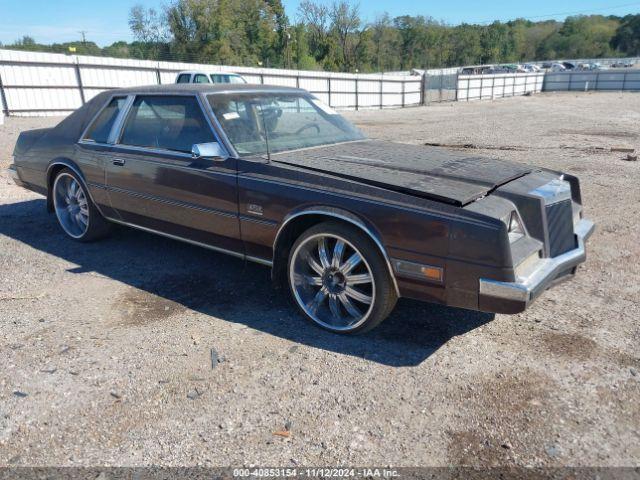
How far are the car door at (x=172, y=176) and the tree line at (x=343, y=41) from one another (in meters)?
25.0

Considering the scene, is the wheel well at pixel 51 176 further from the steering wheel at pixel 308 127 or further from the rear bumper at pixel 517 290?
the rear bumper at pixel 517 290

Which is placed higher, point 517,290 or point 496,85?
point 496,85

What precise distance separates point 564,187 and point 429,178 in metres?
1.04

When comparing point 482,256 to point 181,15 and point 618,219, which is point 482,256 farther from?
point 181,15

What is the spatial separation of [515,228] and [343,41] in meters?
91.5

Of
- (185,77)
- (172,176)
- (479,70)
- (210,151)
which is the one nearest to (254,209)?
(210,151)

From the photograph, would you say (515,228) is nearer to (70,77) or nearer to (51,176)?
(51,176)

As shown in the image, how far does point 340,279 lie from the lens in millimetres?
3395

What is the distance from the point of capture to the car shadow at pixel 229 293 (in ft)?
10.9

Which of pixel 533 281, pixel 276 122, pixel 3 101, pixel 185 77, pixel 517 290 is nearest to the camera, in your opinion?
pixel 517 290

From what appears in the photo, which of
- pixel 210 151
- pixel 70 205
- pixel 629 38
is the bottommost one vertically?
pixel 70 205

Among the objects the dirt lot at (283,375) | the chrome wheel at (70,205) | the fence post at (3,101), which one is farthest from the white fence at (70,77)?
the dirt lot at (283,375)

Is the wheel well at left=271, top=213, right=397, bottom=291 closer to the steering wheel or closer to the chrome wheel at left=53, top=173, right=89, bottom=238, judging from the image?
the steering wheel

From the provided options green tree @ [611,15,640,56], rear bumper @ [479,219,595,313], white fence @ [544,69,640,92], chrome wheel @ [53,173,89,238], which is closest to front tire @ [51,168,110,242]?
chrome wheel @ [53,173,89,238]
